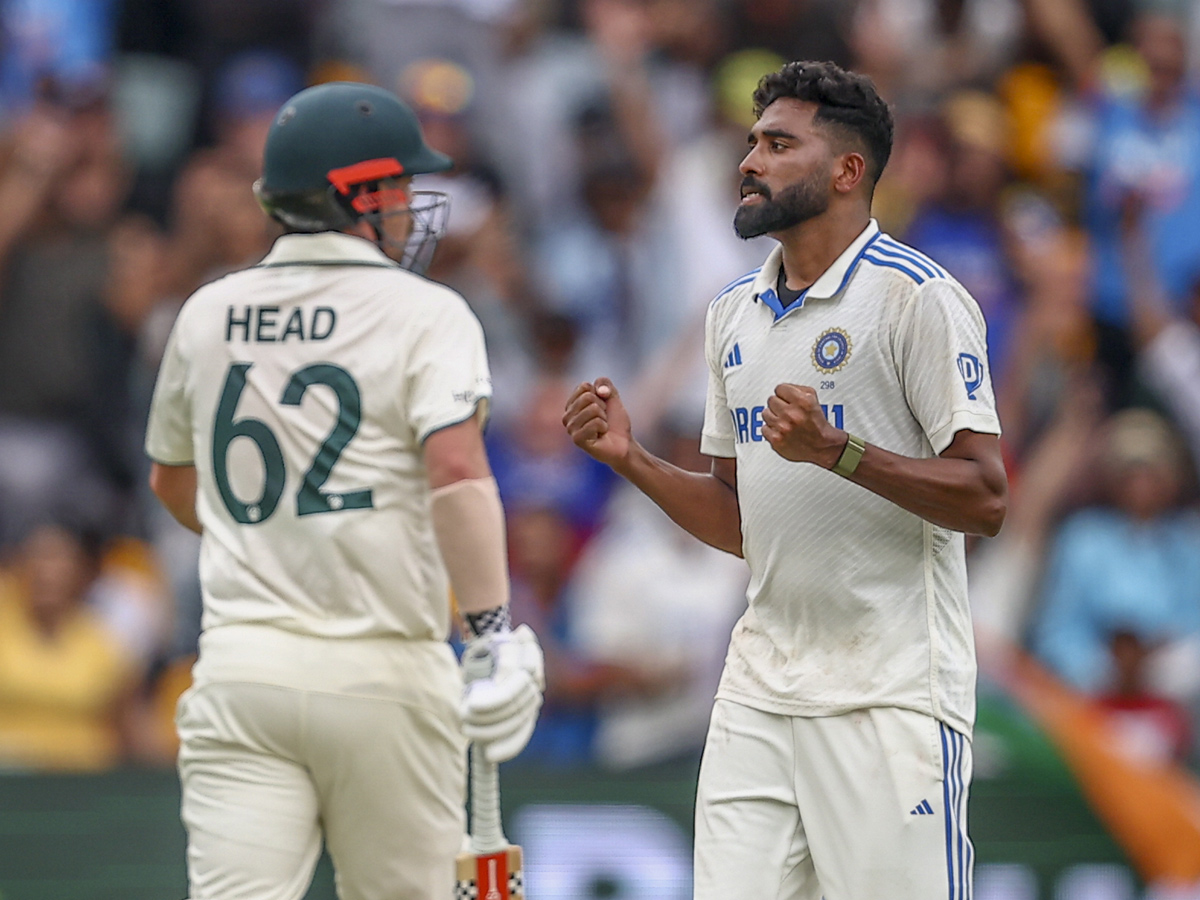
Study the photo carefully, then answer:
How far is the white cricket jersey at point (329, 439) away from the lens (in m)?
4.10

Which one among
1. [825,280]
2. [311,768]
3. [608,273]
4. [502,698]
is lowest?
[311,768]

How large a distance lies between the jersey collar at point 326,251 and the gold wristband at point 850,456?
1410 mm

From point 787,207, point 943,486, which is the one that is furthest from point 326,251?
point 943,486

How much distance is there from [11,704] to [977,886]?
14.7 feet

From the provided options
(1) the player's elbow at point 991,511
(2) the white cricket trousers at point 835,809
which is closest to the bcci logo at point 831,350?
(1) the player's elbow at point 991,511

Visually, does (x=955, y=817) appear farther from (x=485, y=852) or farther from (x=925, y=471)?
(x=485, y=852)

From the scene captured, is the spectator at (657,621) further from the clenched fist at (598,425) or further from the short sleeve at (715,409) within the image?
the clenched fist at (598,425)

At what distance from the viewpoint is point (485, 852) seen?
4.08 metres

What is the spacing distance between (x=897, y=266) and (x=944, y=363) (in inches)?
10.9

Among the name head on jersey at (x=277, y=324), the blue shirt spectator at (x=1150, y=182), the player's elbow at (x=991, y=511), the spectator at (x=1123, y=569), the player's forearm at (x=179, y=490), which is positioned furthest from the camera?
the blue shirt spectator at (x=1150, y=182)

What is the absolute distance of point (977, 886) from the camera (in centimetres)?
688

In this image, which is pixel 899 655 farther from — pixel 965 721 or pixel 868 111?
pixel 868 111

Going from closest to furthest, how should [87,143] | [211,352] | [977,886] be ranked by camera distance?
1. [211,352]
2. [977,886]
3. [87,143]

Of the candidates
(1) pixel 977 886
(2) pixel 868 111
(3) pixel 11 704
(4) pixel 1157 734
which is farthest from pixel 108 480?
(2) pixel 868 111
